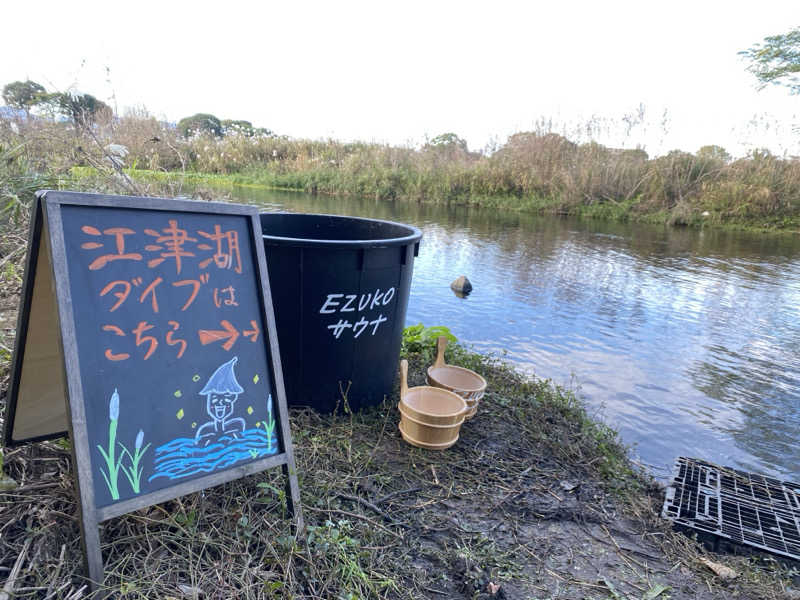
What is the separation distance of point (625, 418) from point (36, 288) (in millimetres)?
4095

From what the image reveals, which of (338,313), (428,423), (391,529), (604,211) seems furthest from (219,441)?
(604,211)

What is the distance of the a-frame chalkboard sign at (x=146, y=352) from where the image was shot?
1299mm

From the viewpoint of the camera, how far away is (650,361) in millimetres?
5137

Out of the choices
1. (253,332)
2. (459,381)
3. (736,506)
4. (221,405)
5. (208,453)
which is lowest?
(736,506)

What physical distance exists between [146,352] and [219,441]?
38cm

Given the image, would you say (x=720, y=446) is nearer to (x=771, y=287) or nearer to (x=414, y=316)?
(x=414, y=316)

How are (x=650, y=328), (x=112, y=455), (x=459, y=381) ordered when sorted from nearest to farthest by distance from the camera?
(x=112, y=455), (x=459, y=381), (x=650, y=328)

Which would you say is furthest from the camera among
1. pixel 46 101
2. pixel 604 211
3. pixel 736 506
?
pixel 604 211

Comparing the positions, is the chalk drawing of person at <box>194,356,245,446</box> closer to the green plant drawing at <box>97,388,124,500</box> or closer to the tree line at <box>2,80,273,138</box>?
the green plant drawing at <box>97,388,124,500</box>

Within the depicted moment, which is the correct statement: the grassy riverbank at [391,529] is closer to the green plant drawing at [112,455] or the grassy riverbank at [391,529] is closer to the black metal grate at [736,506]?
the black metal grate at [736,506]

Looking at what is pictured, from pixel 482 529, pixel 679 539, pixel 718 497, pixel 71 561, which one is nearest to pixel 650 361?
pixel 718 497

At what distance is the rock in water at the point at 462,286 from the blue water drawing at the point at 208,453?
5.68 m

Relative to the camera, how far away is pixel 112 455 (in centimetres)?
133

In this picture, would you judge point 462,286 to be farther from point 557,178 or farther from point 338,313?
point 557,178
